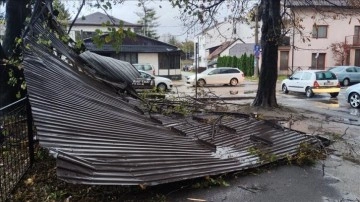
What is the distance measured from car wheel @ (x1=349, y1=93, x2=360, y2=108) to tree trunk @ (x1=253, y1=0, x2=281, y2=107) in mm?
4015

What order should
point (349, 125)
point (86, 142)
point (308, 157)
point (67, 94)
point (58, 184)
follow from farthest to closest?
point (349, 125)
point (308, 157)
point (67, 94)
point (58, 184)
point (86, 142)

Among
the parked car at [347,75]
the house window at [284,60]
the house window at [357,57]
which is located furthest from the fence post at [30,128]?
the house window at [357,57]

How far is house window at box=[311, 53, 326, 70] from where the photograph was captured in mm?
36594

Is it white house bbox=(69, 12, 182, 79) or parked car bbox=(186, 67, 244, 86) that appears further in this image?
white house bbox=(69, 12, 182, 79)

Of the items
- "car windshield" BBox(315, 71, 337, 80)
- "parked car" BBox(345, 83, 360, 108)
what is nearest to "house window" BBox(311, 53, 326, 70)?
"car windshield" BBox(315, 71, 337, 80)

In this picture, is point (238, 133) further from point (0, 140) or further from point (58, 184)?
point (0, 140)

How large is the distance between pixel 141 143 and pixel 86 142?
97 centimetres

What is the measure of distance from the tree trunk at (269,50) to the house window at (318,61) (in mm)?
25725

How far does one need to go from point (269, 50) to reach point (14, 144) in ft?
33.6

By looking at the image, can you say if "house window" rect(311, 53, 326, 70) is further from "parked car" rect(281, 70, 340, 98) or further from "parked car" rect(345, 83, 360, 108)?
"parked car" rect(345, 83, 360, 108)

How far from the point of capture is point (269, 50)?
1315 centimetres

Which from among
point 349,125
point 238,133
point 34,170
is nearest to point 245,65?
point 349,125

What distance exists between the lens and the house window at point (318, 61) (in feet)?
120

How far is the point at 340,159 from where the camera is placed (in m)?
6.25
